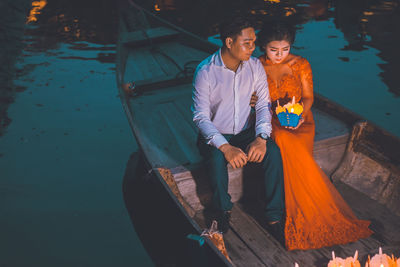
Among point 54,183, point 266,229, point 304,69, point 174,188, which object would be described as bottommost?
point 54,183

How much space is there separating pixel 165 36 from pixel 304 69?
4.34 meters

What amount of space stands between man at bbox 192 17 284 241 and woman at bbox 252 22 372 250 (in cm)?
13

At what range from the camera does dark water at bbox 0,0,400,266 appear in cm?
445

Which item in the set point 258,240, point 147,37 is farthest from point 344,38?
point 258,240

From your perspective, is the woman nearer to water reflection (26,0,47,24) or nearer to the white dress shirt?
the white dress shirt

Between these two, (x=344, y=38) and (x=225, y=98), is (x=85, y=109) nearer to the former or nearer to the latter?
(x=225, y=98)

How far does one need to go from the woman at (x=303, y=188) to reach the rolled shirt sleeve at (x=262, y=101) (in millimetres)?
186

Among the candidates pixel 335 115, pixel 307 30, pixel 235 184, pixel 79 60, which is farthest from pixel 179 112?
pixel 307 30

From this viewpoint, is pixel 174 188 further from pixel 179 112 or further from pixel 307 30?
pixel 307 30

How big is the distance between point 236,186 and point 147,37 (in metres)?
4.52

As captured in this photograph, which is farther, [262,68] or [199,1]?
[199,1]

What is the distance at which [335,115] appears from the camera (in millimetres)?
3877

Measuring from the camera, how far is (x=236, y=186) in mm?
3336

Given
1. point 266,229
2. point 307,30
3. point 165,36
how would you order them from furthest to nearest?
point 307,30 → point 165,36 → point 266,229
